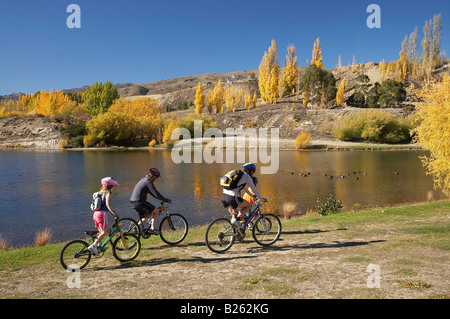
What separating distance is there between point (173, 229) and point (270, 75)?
115 meters

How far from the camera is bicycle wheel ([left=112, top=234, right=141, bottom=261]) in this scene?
8.98 m

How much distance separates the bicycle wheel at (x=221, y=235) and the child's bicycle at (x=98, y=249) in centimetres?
207

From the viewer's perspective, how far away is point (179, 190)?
1126 inches

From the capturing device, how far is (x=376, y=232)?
11.9m

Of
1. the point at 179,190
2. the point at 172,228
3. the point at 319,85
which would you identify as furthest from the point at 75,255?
the point at 319,85


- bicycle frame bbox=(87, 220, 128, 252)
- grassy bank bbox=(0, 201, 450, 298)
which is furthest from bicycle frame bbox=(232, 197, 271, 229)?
bicycle frame bbox=(87, 220, 128, 252)

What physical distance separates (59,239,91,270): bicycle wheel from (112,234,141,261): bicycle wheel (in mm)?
769

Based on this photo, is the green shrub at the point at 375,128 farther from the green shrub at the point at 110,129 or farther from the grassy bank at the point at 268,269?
the grassy bank at the point at 268,269

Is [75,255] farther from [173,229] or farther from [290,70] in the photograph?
[290,70]

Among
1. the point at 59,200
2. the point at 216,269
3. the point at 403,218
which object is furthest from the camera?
the point at 59,200

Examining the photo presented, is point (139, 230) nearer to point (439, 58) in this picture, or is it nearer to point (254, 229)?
point (254, 229)

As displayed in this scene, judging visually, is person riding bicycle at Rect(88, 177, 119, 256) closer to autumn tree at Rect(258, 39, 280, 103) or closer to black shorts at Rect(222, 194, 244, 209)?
black shorts at Rect(222, 194, 244, 209)
